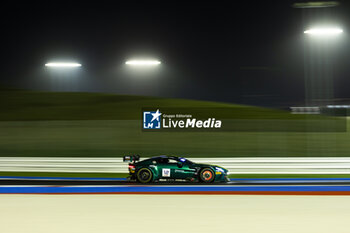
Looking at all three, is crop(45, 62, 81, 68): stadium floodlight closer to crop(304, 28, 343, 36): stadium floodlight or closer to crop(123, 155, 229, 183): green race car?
crop(123, 155, 229, 183): green race car

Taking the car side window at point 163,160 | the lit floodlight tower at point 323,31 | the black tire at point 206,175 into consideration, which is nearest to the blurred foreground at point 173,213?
the black tire at point 206,175

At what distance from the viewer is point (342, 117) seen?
57.4 ft

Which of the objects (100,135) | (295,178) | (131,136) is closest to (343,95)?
(295,178)

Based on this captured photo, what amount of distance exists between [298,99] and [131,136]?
7601 mm

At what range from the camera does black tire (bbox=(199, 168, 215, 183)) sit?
10992mm

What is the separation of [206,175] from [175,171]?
871mm

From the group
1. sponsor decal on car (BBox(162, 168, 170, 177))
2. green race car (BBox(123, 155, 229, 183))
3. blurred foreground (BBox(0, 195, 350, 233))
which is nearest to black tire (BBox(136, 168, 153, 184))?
green race car (BBox(123, 155, 229, 183))

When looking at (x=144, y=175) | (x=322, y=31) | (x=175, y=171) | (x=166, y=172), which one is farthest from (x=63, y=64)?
(x=322, y=31)

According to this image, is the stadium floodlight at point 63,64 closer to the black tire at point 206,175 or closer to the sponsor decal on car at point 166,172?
the sponsor decal on car at point 166,172

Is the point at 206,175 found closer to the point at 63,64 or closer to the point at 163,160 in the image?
the point at 163,160

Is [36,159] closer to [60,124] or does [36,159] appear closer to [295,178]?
[60,124]

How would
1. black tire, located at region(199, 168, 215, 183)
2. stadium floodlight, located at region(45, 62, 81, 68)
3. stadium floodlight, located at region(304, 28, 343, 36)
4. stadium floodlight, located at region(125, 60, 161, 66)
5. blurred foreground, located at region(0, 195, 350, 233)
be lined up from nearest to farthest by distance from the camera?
blurred foreground, located at region(0, 195, 350, 233)
black tire, located at region(199, 168, 215, 183)
stadium floodlight, located at region(304, 28, 343, 36)
stadium floodlight, located at region(125, 60, 161, 66)
stadium floodlight, located at region(45, 62, 81, 68)

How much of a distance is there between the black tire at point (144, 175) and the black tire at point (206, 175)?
55.0 inches

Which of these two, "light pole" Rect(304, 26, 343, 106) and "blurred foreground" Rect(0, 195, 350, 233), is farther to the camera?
"light pole" Rect(304, 26, 343, 106)
